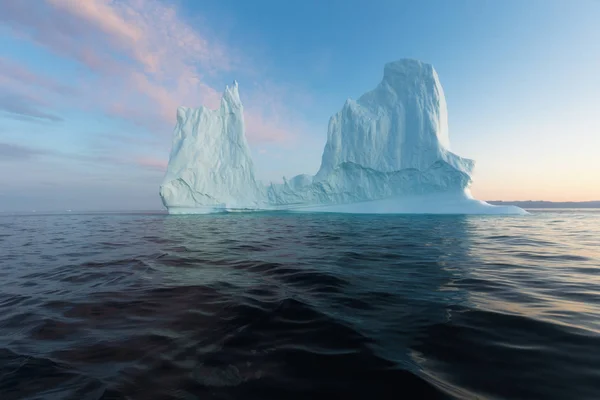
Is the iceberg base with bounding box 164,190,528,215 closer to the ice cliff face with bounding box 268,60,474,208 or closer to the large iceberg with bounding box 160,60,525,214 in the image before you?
the large iceberg with bounding box 160,60,525,214

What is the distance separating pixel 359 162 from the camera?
31.5 metres

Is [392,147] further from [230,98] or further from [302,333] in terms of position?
[302,333]

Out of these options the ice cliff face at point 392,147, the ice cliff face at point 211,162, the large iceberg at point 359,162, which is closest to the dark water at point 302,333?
the ice cliff face at point 392,147

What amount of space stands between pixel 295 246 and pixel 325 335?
19.0 feet

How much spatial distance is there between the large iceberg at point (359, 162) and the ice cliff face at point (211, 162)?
4.6 inches

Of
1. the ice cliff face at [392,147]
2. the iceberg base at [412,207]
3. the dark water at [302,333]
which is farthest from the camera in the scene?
the ice cliff face at [392,147]

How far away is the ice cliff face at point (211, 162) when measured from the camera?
3072 centimetres

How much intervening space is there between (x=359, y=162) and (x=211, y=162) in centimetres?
1797

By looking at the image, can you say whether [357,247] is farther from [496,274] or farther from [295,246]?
[496,274]

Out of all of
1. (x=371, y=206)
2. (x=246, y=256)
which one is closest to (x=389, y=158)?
(x=371, y=206)

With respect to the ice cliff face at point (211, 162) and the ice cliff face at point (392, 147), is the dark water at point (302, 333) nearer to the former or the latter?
the ice cliff face at point (392, 147)

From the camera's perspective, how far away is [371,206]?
3195 centimetres

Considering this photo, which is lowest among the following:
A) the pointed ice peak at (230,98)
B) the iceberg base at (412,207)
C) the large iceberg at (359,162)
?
the iceberg base at (412,207)

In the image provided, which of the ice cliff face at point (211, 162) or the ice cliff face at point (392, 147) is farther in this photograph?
the ice cliff face at point (211, 162)
